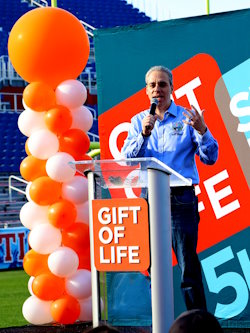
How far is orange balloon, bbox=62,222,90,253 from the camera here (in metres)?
5.69

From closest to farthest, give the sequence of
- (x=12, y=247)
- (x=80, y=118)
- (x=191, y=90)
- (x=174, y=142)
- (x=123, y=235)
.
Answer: (x=123, y=235), (x=174, y=142), (x=191, y=90), (x=80, y=118), (x=12, y=247)

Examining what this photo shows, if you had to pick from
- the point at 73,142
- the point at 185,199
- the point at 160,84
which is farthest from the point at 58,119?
the point at 185,199

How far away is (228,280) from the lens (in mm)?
5152

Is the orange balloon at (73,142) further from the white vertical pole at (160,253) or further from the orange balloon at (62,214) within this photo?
the white vertical pole at (160,253)

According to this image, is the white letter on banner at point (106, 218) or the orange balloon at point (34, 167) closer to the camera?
the white letter on banner at point (106, 218)

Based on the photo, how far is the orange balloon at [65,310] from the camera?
558cm

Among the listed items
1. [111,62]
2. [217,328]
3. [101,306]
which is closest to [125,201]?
[101,306]

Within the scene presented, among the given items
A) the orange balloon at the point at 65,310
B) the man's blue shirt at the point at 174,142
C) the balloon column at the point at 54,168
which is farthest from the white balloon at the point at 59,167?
the man's blue shirt at the point at 174,142

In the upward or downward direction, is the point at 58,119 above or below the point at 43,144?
above

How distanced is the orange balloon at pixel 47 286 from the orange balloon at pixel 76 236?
0.84ft

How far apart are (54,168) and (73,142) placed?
27 centimetres

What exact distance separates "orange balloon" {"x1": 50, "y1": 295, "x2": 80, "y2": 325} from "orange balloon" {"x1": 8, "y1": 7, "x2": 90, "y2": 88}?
157 centimetres

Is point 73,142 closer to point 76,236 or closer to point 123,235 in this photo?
point 76,236

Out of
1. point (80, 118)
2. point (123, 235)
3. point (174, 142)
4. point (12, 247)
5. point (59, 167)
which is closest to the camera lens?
point (123, 235)
